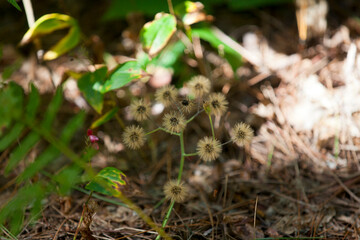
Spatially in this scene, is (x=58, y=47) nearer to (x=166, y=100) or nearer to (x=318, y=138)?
(x=166, y=100)

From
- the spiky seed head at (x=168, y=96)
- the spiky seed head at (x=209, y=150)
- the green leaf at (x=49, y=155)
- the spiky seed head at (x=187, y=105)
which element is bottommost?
the spiky seed head at (x=209, y=150)

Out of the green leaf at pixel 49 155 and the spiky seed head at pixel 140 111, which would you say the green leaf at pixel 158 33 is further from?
the green leaf at pixel 49 155

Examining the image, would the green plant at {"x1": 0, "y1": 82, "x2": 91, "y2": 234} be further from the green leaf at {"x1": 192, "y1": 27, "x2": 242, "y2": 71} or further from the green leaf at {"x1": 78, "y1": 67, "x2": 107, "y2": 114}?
the green leaf at {"x1": 192, "y1": 27, "x2": 242, "y2": 71}

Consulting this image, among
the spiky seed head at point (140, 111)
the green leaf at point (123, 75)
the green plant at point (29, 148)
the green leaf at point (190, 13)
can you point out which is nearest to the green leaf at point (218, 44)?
the green leaf at point (190, 13)

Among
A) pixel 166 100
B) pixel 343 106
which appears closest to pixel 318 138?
pixel 343 106

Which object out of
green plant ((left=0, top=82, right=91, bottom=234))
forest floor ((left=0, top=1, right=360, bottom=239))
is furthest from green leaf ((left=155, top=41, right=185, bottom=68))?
green plant ((left=0, top=82, right=91, bottom=234))

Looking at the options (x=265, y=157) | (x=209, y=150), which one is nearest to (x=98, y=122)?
(x=209, y=150)

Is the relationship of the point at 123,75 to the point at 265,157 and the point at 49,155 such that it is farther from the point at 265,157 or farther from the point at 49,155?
the point at 265,157
